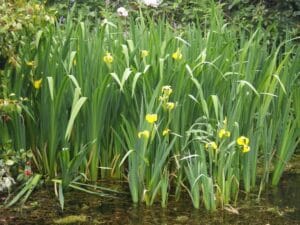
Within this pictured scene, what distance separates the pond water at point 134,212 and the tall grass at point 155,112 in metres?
0.07

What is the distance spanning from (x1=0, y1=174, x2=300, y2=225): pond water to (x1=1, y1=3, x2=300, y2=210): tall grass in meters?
0.07

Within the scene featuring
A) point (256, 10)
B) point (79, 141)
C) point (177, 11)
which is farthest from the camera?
point (177, 11)

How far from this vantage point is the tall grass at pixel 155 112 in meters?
2.92

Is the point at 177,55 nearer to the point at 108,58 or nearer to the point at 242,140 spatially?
the point at 108,58

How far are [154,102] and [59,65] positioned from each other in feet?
1.95

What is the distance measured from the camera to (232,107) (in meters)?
3.02

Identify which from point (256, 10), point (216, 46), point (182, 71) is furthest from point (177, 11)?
point (182, 71)

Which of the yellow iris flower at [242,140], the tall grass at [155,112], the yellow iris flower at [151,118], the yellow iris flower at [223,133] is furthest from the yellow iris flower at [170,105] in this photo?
the yellow iris flower at [242,140]

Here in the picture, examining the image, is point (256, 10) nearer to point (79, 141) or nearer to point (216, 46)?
point (216, 46)

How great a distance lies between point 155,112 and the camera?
117 inches

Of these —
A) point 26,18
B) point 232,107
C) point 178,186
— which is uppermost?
point 26,18

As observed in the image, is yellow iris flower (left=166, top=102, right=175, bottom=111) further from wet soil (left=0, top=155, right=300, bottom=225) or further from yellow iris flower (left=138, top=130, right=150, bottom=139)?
wet soil (left=0, top=155, right=300, bottom=225)

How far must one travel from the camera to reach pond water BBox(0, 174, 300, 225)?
2.78 m

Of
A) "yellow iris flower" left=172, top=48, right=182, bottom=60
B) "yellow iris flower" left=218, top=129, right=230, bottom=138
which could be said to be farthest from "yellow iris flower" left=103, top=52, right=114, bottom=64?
"yellow iris flower" left=218, top=129, right=230, bottom=138
